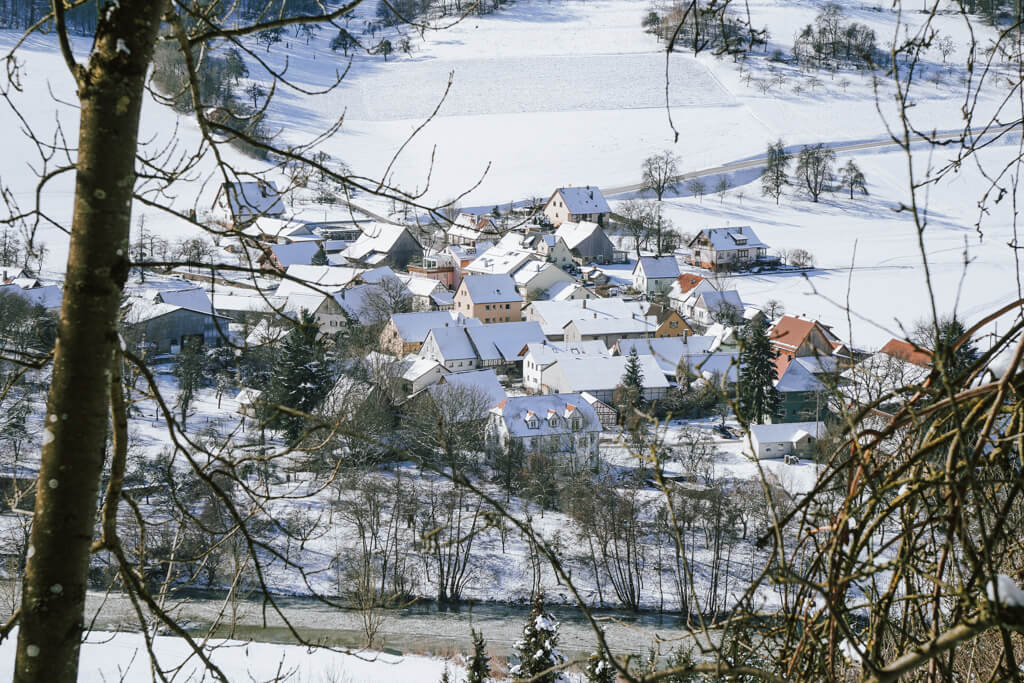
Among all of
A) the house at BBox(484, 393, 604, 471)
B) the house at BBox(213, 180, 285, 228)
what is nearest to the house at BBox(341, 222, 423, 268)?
the house at BBox(484, 393, 604, 471)

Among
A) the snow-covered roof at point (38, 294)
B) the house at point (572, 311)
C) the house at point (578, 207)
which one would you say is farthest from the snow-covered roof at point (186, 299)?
the house at point (578, 207)

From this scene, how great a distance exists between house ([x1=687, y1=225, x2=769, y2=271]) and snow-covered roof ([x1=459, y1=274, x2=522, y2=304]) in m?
7.75

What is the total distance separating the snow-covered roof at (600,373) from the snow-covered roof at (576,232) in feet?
38.4

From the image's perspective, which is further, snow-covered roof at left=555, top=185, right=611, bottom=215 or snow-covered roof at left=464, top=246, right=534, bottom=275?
snow-covered roof at left=555, top=185, right=611, bottom=215

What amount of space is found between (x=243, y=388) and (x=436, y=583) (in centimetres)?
738

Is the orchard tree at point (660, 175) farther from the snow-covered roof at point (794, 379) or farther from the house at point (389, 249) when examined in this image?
the snow-covered roof at point (794, 379)

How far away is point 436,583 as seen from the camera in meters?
13.4

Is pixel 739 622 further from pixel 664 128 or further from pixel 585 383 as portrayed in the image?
pixel 664 128

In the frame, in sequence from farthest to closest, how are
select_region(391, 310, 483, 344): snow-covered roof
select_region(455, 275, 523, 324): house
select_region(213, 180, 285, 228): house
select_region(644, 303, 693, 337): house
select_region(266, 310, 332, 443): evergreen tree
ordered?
select_region(455, 275, 523, 324): house → select_region(644, 303, 693, 337): house → select_region(391, 310, 483, 344): snow-covered roof → select_region(266, 310, 332, 443): evergreen tree → select_region(213, 180, 285, 228): house

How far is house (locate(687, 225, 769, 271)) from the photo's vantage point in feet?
101

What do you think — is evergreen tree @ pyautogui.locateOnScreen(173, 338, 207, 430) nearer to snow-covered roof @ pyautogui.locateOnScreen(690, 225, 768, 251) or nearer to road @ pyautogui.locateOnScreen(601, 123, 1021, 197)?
snow-covered roof @ pyautogui.locateOnScreen(690, 225, 768, 251)

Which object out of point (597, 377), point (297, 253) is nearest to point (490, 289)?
point (597, 377)

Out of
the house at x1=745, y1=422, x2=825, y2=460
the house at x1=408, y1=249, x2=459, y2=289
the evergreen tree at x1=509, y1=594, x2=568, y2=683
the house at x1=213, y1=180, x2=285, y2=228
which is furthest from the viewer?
the house at x1=408, y1=249, x2=459, y2=289

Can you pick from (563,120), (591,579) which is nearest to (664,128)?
(563,120)
